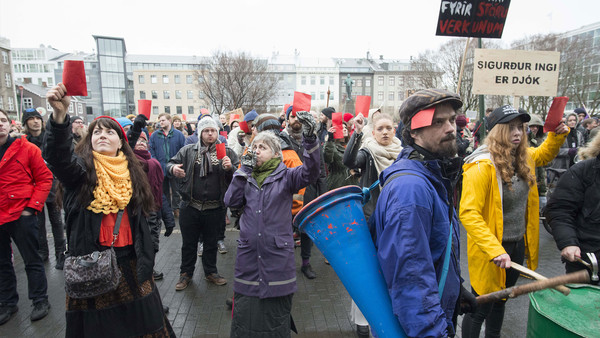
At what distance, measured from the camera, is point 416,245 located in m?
1.46

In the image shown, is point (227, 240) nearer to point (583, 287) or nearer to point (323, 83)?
point (583, 287)

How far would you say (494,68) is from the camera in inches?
203

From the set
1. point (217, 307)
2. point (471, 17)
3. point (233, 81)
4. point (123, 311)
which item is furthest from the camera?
point (233, 81)

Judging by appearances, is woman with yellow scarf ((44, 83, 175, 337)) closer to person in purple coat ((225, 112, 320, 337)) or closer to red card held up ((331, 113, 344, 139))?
person in purple coat ((225, 112, 320, 337))

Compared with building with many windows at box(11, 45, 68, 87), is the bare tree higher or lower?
lower

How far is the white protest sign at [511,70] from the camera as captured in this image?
16.8 feet

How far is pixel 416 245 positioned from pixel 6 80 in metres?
63.5

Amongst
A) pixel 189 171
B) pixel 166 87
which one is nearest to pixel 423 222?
pixel 189 171

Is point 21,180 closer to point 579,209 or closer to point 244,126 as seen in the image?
point 244,126

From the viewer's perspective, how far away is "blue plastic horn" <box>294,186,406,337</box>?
1560 mm

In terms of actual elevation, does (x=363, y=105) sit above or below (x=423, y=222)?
above

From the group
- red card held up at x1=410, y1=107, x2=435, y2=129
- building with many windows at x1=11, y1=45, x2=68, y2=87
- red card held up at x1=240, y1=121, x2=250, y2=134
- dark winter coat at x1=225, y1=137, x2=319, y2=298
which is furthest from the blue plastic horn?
building with many windows at x1=11, y1=45, x2=68, y2=87

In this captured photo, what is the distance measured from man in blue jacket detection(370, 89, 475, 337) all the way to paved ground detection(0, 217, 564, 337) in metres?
2.13

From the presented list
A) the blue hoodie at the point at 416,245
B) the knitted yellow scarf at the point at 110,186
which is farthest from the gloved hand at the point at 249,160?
the blue hoodie at the point at 416,245
